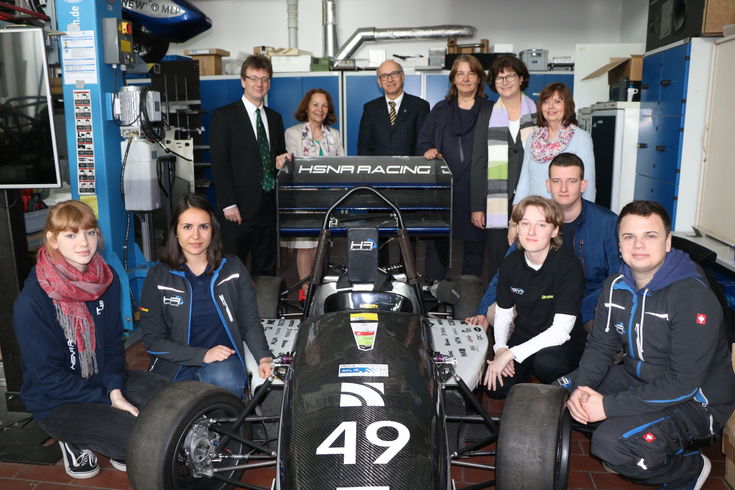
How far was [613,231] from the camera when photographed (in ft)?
10.3

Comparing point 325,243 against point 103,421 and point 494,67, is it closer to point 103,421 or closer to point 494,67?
point 103,421

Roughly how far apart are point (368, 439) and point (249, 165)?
2.81m

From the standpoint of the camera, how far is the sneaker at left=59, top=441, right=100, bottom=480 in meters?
2.62

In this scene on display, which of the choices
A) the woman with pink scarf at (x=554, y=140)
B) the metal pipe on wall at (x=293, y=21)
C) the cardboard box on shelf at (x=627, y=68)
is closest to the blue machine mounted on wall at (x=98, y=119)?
the woman with pink scarf at (x=554, y=140)

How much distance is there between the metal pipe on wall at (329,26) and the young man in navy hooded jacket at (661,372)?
817cm

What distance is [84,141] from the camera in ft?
12.6

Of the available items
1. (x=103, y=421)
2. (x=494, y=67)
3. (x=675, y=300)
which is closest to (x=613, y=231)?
(x=675, y=300)

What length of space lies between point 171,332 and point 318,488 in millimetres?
1356

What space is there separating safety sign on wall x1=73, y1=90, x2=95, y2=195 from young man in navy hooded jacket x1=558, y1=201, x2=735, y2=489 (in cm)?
305

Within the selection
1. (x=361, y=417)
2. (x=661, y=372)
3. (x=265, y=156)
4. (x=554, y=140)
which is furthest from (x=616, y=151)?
(x=361, y=417)

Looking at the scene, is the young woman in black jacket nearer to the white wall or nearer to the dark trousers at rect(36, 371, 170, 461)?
the dark trousers at rect(36, 371, 170, 461)

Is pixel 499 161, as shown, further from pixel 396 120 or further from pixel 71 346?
pixel 71 346

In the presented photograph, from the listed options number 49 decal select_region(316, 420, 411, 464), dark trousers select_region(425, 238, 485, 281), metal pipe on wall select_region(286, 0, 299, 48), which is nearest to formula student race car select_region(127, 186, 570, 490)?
number 49 decal select_region(316, 420, 411, 464)

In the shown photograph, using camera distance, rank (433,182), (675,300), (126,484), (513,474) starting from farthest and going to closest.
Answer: (433,182), (126,484), (675,300), (513,474)
